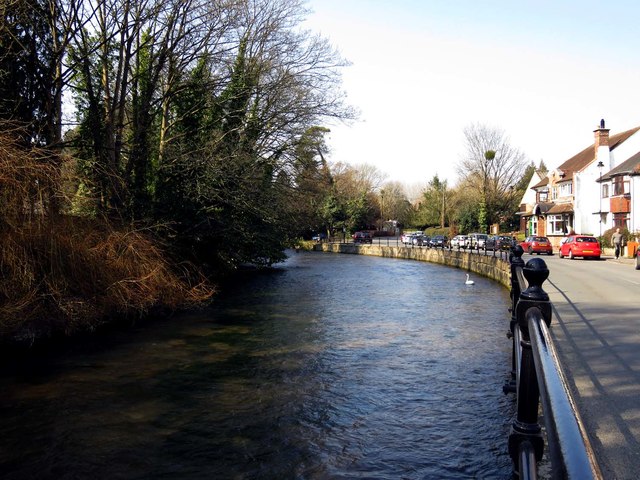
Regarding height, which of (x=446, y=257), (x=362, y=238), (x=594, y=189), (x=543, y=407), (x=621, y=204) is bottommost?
(x=446, y=257)

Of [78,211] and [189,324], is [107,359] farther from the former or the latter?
[78,211]

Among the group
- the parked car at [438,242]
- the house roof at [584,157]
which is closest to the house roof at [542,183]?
the house roof at [584,157]

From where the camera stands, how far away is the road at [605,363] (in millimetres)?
5312

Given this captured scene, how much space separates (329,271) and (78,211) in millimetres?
18665

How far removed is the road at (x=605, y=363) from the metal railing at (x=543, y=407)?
291 cm

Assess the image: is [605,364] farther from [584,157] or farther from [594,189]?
[584,157]

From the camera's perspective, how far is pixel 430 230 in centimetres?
8331

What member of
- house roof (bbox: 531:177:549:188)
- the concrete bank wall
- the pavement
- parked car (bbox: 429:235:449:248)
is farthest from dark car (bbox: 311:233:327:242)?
the pavement

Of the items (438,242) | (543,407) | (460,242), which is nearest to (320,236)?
(438,242)

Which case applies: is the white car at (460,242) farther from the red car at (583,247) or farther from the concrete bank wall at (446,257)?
the red car at (583,247)

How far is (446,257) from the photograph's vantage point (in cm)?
3947

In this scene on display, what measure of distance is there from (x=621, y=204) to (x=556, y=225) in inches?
565

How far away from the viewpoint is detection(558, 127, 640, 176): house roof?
50062mm

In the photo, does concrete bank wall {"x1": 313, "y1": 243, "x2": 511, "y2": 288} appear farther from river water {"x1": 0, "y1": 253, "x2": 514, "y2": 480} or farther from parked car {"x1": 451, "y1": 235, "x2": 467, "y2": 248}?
river water {"x1": 0, "y1": 253, "x2": 514, "y2": 480}
